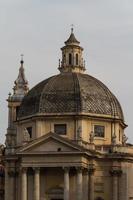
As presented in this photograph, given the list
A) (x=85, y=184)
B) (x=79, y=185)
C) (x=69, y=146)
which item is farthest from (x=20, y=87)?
(x=79, y=185)

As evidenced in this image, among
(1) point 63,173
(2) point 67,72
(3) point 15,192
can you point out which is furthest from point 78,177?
(2) point 67,72

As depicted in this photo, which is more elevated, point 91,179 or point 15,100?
point 15,100

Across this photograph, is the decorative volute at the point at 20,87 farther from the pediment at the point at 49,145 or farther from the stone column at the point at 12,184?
the pediment at the point at 49,145

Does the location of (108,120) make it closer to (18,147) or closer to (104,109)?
(104,109)

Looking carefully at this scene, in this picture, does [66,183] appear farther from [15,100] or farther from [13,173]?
[15,100]

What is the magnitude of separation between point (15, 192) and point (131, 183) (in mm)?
11885

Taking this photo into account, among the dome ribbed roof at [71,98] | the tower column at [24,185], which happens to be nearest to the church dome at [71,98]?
the dome ribbed roof at [71,98]

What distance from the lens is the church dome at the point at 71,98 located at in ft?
307

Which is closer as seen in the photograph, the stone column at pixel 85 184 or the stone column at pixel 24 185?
the stone column at pixel 85 184

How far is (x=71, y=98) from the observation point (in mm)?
94250

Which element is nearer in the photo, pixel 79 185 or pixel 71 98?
pixel 79 185

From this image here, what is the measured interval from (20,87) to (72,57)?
1411 cm

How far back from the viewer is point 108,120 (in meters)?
94.2

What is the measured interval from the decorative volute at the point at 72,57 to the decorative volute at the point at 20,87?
11.7 metres
